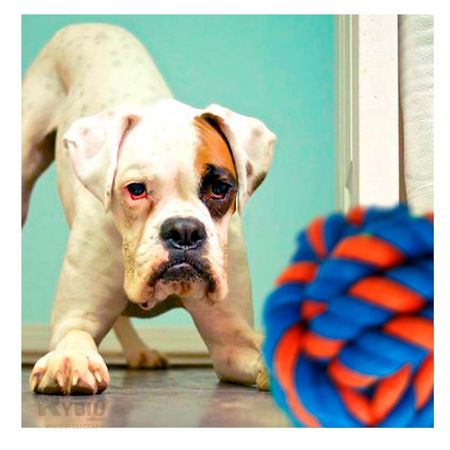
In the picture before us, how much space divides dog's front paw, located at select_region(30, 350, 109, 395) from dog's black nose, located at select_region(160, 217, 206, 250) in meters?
0.25

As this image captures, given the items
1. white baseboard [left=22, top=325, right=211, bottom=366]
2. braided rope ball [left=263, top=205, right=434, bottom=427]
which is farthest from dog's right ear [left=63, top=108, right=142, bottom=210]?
white baseboard [left=22, top=325, right=211, bottom=366]

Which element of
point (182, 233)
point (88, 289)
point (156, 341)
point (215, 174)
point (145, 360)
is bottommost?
point (156, 341)

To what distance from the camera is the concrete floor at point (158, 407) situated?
1.24 meters

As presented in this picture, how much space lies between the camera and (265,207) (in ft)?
11.5

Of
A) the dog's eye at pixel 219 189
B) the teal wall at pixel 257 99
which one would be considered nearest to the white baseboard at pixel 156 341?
the teal wall at pixel 257 99

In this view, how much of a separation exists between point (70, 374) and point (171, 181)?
38 cm

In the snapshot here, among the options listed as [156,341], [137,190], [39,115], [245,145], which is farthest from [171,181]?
[156,341]

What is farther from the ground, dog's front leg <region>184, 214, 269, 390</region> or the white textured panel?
the white textured panel

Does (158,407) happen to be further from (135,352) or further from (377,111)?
(135,352)

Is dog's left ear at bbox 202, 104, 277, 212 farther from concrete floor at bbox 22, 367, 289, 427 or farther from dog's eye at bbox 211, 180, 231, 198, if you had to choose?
concrete floor at bbox 22, 367, 289, 427

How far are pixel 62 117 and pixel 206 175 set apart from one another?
81 centimetres

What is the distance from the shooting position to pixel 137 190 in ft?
5.45

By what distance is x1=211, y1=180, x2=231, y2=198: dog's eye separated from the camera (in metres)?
Result: 1.66

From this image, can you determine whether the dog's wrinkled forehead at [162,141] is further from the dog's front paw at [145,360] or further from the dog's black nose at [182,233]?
the dog's front paw at [145,360]
